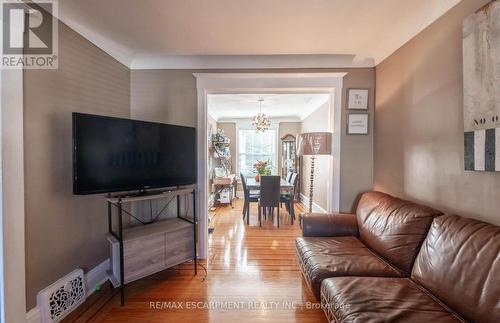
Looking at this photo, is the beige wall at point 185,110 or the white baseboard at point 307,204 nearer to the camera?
the beige wall at point 185,110

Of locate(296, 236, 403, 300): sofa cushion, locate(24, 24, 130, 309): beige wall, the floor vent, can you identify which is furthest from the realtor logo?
locate(296, 236, 403, 300): sofa cushion

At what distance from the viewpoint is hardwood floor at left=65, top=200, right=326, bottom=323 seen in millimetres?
1734

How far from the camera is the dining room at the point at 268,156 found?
3.90 m

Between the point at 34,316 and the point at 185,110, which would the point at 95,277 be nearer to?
the point at 34,316

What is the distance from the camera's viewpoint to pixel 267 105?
5.03m

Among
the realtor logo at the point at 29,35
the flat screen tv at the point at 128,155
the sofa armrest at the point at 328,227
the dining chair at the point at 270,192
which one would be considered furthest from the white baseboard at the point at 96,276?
the dining chair at the point at 270,192

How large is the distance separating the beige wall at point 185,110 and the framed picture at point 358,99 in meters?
0.08

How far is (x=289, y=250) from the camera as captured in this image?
290 centimetres

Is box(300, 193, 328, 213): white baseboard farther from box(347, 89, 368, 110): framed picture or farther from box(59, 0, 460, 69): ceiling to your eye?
box(59, 0, 460, 69): ceiling

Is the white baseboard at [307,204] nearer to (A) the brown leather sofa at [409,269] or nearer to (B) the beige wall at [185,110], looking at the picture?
(B) the beige wall at [185,110]

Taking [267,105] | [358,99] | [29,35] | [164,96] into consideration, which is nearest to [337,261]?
[358,99]

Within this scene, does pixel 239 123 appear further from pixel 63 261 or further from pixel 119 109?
pixel 63 261

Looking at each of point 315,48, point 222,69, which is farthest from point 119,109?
point 315,48

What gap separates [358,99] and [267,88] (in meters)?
1.12
